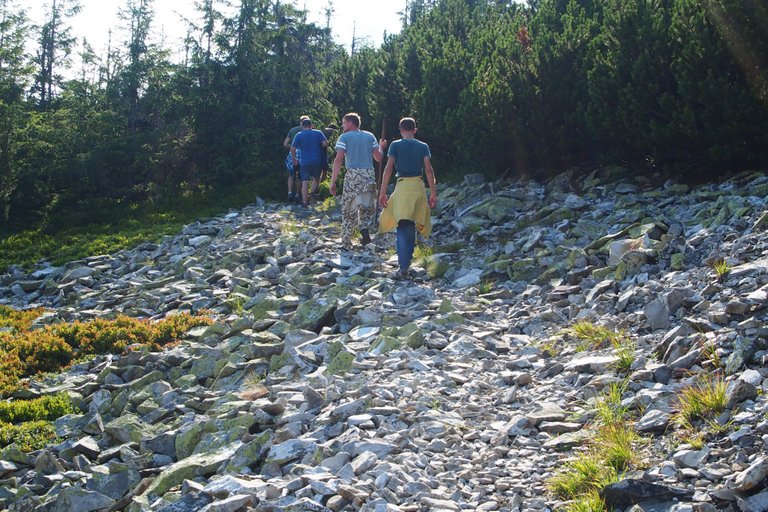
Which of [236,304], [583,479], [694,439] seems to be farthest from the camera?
[236,304]

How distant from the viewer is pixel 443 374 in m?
6.90

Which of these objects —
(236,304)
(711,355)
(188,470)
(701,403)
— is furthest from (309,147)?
(701,403)

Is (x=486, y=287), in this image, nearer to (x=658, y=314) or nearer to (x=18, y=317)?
(x=658, y=314)

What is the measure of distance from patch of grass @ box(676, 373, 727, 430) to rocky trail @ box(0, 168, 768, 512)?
3.4 inches

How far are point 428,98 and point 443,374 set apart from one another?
11.6 m

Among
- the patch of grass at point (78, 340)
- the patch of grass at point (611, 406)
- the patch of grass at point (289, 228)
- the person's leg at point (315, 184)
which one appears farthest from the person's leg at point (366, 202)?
the patch of grass at point (611, 406)

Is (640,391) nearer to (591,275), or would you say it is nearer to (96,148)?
(591,275)

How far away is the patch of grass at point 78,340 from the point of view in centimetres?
939

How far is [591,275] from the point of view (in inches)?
361

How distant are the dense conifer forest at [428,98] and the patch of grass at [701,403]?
6611 mm

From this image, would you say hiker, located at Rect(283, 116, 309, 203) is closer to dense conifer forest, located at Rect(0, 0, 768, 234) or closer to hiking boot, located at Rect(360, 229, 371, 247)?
dense conifer forest, located at Rect(0, 0, 768, 234)

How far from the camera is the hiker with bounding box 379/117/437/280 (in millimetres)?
10445

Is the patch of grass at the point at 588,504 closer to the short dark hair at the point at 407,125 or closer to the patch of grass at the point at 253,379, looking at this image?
the patch of grass at the point at 253,379

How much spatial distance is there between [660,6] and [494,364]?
8.08 metres
